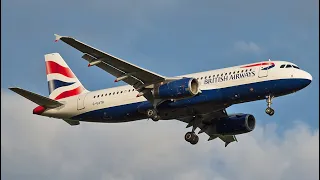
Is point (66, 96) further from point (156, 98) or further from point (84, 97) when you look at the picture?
point (156, 98)

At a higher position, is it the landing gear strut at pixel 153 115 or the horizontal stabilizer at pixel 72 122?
the horizontal stabilizer at pixel 72 122

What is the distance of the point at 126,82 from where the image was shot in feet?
219

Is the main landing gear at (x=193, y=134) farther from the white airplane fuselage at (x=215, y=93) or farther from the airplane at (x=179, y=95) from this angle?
the white airplane fuselage at (x=215, y=93)

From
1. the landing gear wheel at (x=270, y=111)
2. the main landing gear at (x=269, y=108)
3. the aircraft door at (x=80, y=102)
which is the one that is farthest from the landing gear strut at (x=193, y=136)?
the landing gear wheel at (x=270, y=111)

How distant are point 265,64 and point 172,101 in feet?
25.5

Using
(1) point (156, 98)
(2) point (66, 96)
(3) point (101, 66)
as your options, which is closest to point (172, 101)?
(1) point (156, 98)

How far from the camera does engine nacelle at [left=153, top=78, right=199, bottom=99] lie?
209 ft

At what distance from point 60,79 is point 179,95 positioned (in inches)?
644

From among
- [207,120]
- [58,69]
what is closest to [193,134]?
[207,120]

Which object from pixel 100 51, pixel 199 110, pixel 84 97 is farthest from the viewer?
pixel 84 97

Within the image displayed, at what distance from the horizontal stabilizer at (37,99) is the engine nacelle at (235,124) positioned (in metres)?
14.0

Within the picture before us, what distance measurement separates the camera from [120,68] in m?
65.2

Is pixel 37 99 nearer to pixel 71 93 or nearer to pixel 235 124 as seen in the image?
pixel 71 93

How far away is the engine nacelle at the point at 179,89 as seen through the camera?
209 feet
